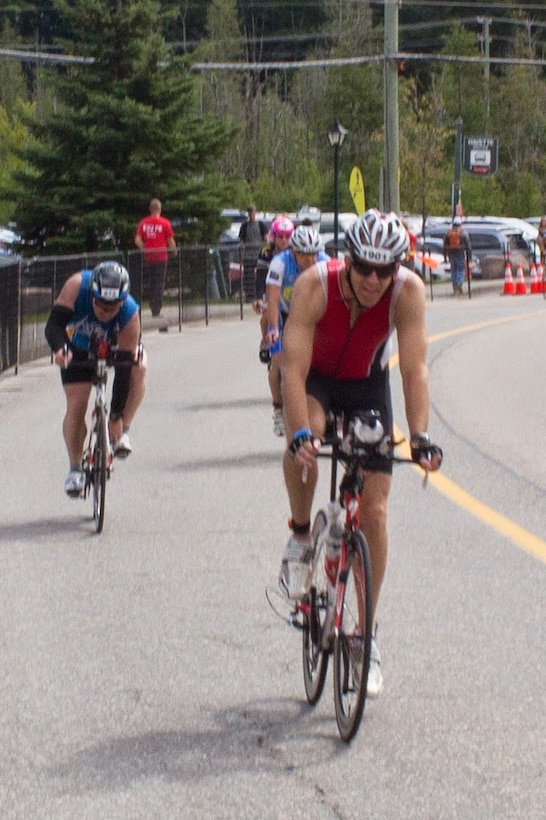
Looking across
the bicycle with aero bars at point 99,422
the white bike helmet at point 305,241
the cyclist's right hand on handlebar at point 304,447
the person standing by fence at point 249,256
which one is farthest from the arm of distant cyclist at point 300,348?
the person standing by fence at point 249,256

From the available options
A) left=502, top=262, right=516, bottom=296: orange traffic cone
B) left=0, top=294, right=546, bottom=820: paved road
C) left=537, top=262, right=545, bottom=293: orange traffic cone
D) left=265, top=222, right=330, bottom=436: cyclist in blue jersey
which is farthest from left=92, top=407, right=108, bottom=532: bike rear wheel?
left=537, top=262, right=545, bottom=293: orange traffic cone

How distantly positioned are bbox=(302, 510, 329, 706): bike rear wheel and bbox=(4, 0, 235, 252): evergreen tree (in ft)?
89.1

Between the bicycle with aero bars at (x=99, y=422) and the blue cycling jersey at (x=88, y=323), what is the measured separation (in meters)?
0.07

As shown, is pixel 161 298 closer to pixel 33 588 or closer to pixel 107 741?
pixel 33 588

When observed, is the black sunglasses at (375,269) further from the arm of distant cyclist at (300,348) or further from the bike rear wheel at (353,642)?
the bike rear wheel at (353,642)

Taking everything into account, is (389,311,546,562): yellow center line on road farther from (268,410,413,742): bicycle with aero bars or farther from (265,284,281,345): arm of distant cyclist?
(268,410,413,742): bicycle with aero bars

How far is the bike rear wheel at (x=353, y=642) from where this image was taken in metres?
5.53

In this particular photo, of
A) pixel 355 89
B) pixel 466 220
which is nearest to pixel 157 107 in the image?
pixel 466 220

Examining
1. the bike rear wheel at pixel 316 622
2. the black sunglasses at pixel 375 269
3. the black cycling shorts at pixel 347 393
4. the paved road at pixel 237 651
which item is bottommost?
the paved road at pixel 237 651

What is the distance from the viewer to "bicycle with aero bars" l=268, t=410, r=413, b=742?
5586 millimetres

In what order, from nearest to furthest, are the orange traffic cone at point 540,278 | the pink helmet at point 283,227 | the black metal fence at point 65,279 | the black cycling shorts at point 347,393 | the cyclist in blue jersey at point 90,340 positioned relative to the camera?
the black cycling shorts at point 347,393 < the cyclist in blue jersey at point 90,340 < the pink helmet at point 283,227 < the black metal fence at point 65,279 < the orange traffic cone at point 540,278

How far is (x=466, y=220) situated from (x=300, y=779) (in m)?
52.1

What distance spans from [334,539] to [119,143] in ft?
93.7

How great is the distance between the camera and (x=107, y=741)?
18.8 ft
